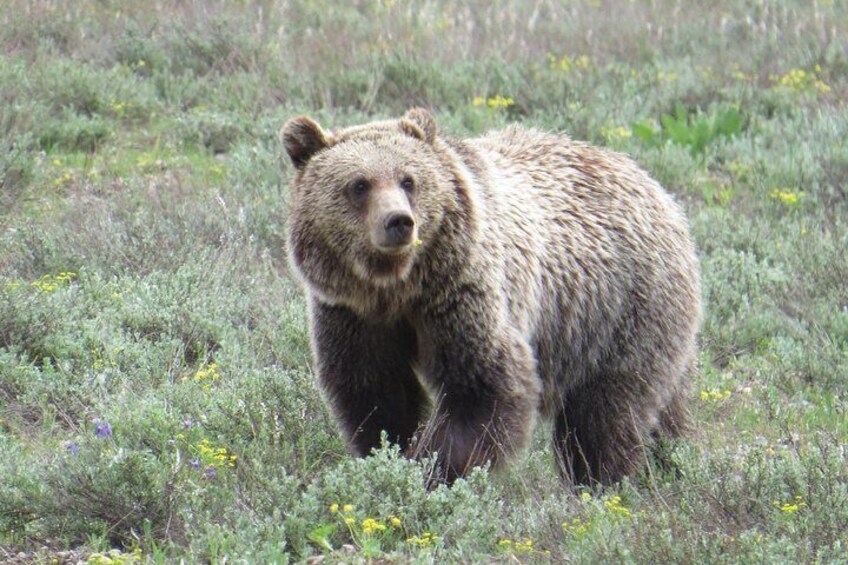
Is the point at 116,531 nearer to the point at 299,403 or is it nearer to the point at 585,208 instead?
the point at 299,403

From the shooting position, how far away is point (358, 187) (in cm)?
507

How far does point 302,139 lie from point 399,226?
0.73 metres

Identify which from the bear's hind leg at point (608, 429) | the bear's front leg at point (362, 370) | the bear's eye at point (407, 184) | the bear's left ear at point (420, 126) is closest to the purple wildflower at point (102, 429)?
the bear's front leg at point (362, 370)

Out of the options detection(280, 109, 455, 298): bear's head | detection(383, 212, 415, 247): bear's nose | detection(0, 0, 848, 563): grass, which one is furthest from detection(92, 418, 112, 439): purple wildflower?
detection(383, 212, 415, 247): bear's nose

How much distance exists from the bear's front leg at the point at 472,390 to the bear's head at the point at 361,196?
0.91ft

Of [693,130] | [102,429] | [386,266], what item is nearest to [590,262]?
[386,266]

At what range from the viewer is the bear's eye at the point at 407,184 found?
200 inches

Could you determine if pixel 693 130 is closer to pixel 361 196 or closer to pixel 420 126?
pixel 420 126

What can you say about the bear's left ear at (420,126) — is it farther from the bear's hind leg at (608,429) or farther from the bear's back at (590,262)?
the bear's hind leg at (608,429)

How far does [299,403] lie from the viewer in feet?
18.3

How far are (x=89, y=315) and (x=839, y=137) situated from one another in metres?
5.82

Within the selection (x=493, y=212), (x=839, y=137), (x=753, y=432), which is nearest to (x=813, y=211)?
(x=839, y=137)

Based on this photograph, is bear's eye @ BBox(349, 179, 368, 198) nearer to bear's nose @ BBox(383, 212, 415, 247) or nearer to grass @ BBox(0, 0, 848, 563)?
bear's nose @ BBox(383, 212, 415, 247)

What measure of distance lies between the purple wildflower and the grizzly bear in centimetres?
82
